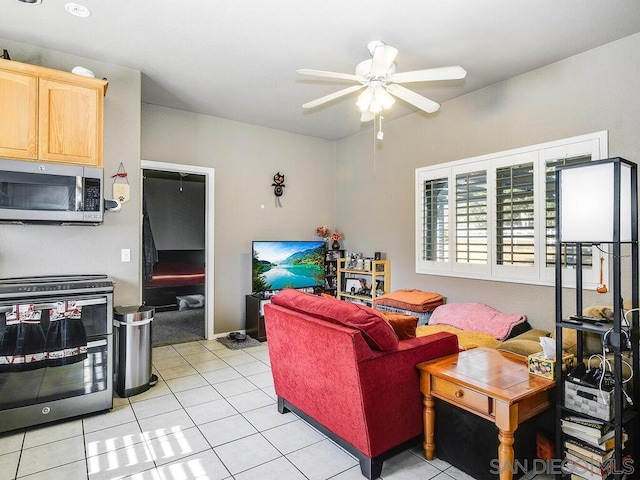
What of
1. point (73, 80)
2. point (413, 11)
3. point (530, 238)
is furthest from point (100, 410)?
point (530, 238)

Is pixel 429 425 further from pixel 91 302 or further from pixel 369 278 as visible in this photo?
pixel 369 278

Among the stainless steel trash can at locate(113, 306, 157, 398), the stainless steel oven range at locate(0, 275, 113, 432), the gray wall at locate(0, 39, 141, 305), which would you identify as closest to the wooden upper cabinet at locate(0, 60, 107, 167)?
the gray wall at locate(0, 39, 141, 305)

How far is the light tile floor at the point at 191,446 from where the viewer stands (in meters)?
2.15

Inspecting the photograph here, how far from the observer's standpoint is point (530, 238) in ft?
11.6

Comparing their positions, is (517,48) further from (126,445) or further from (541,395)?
(126,445)

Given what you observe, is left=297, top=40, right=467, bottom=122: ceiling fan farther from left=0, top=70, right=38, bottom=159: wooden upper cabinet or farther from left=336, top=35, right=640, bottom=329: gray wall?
left=0, top=70, right=38, bottom=159: wooden upper cabinet

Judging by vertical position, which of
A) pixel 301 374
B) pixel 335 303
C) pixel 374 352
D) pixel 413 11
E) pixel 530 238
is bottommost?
pixel 301 374

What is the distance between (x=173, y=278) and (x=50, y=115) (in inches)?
159

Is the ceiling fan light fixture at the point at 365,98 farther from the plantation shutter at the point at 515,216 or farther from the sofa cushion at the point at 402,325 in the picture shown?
the plantation shutter at the point at 515,216

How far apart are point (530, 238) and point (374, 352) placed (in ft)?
7.79

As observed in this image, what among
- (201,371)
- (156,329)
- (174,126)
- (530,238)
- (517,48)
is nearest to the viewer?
(517,48)

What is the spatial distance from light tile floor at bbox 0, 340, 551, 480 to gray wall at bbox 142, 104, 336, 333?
1.97 meters

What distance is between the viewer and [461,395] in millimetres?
2041

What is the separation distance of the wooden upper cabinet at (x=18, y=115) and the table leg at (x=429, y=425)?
11.2ft
